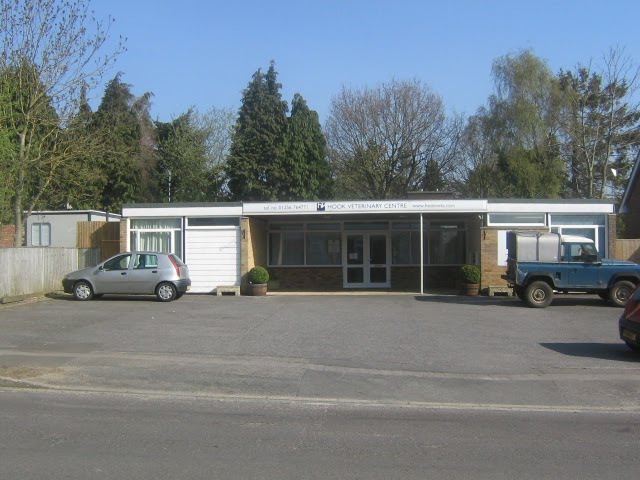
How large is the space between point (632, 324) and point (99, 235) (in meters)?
19.3

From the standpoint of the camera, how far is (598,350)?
38.9 ft

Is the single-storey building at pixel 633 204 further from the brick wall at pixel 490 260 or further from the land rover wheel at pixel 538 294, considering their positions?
the land rover wheel at pixel 538 294

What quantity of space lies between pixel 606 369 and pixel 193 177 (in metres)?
37.2

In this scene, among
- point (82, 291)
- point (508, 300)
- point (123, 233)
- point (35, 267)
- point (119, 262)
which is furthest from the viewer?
point (123, 233)

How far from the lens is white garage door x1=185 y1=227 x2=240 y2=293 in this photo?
22469 mm

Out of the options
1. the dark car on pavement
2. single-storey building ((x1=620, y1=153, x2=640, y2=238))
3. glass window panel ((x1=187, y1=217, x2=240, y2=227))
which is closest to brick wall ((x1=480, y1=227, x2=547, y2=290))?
glass window panel ((x1=187, y1=217, x2=240, y2=227))

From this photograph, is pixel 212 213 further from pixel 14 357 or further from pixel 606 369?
pixel 606 369

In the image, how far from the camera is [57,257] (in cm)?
2227

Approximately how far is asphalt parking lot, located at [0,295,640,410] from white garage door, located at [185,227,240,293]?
4163mm

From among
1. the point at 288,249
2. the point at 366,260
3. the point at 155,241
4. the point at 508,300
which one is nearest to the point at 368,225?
the point at 366,260

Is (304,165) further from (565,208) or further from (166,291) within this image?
(166,291)

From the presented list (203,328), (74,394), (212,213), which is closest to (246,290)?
(212,213)

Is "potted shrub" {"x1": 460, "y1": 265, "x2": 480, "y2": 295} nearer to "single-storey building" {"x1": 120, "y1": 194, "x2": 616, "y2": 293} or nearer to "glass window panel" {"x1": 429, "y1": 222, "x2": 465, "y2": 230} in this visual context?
"single-storey building" {"x1": 120, "y1": 194, "x2": 616, "y2": 293}

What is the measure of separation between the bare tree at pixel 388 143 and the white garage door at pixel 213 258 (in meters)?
21.3
